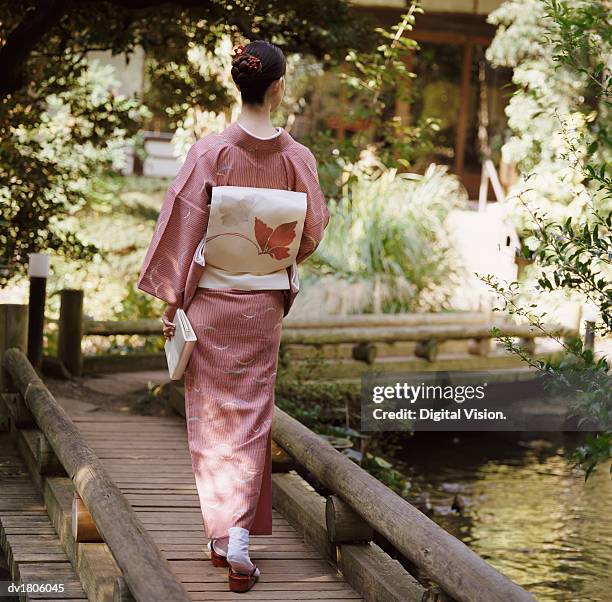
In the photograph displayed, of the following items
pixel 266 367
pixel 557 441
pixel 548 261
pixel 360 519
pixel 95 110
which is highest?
pixel 95 110

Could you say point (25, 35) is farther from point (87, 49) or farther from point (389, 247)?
point (389, 247)

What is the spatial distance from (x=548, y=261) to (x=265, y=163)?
1006 millimetres

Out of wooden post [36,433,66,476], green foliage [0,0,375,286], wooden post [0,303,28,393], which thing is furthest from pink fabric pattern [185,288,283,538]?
green foliage [0,0,375,286]

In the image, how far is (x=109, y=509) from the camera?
11.6 ft

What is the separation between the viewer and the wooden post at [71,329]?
797 centimetres

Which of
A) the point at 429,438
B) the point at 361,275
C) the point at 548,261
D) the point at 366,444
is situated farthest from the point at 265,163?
the point at 361,275

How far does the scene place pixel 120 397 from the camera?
306 inches

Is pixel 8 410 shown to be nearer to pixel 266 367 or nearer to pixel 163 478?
pixel 163 478

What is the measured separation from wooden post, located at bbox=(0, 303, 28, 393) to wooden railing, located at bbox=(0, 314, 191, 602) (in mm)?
784

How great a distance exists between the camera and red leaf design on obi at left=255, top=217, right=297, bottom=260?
3785mm

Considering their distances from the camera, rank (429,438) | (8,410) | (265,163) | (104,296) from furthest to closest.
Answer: (104,296) < (429,438) < (8,410) < (265,163)

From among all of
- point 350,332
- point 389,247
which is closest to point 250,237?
point 350,332

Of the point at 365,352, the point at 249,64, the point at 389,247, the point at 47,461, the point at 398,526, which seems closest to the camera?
the point at 398,526

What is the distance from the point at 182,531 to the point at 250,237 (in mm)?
1325
